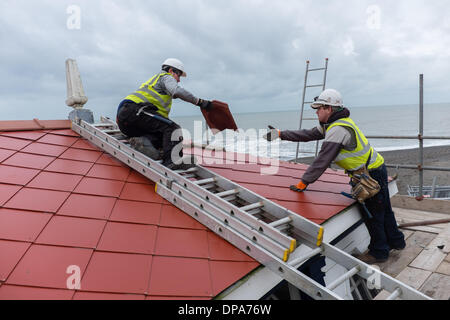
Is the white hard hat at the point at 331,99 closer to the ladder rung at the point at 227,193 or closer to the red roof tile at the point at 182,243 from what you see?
the ladder rung at the point at 227,193

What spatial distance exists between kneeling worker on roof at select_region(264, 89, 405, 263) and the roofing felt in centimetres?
40

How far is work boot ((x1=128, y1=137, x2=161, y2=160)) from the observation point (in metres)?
4.25

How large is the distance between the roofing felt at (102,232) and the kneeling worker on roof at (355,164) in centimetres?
40

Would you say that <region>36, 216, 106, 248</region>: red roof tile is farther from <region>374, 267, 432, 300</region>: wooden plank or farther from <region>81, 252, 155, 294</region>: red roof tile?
<region>374, 267, 432, 300</region>: wooden plank

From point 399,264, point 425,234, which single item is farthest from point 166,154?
point 425,234

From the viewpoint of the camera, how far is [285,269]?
8.05ft

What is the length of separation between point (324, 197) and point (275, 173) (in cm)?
123

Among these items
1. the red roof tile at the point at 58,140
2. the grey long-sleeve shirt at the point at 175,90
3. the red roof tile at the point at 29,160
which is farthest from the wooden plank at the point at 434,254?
the red roof tile at the point at 58,140

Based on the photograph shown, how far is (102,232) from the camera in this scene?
2.77 metres

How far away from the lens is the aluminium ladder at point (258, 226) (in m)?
2.36

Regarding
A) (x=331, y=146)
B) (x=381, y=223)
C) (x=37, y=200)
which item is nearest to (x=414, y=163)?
(x=381, y=223)

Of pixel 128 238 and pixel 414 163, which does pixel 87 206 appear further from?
pixel 414 163

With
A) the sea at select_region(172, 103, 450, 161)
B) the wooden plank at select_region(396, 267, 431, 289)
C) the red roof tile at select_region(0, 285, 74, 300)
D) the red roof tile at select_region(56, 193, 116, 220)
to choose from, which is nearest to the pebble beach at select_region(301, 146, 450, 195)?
the sea at select_region(172, 103, 450, 161)
